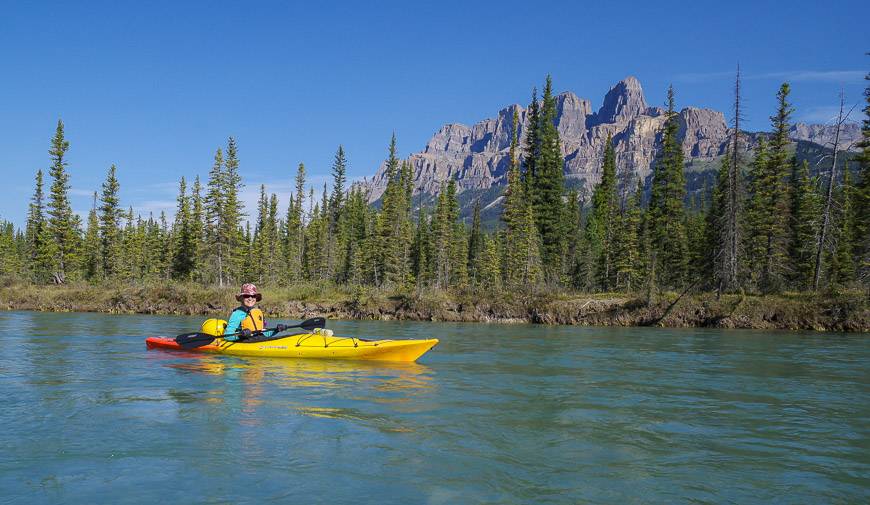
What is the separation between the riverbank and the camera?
29.5 m

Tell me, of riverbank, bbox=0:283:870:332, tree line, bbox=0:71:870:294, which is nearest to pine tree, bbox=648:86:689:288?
tree line, bbox=0:71:870:294

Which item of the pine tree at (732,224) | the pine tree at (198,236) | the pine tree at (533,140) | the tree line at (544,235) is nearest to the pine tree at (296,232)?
the tree line at (544,235)

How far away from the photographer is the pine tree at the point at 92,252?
6550 cm

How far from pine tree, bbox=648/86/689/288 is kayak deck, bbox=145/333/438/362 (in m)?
37.0

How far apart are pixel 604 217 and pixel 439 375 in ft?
206

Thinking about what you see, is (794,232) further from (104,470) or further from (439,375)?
(104,470)

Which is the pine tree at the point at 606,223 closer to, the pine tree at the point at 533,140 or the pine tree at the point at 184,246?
the pine tree at the point at 533,140

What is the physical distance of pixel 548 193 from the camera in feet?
182

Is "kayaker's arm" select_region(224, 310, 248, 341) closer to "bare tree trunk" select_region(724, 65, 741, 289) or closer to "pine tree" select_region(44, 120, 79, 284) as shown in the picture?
"bare tree trunk" select_region(724, 65, 741, 289)

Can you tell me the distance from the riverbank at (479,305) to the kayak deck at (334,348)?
20.1 m

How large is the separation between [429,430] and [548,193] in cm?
4896

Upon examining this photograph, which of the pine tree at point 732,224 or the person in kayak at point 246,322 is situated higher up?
the pine tree at point 732,224

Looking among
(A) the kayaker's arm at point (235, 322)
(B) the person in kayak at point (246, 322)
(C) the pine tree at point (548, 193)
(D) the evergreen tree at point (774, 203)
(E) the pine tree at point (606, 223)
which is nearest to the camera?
(B) the person in kayak at point (246, 322)

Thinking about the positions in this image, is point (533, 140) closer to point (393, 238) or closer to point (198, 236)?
point (393, 238)
